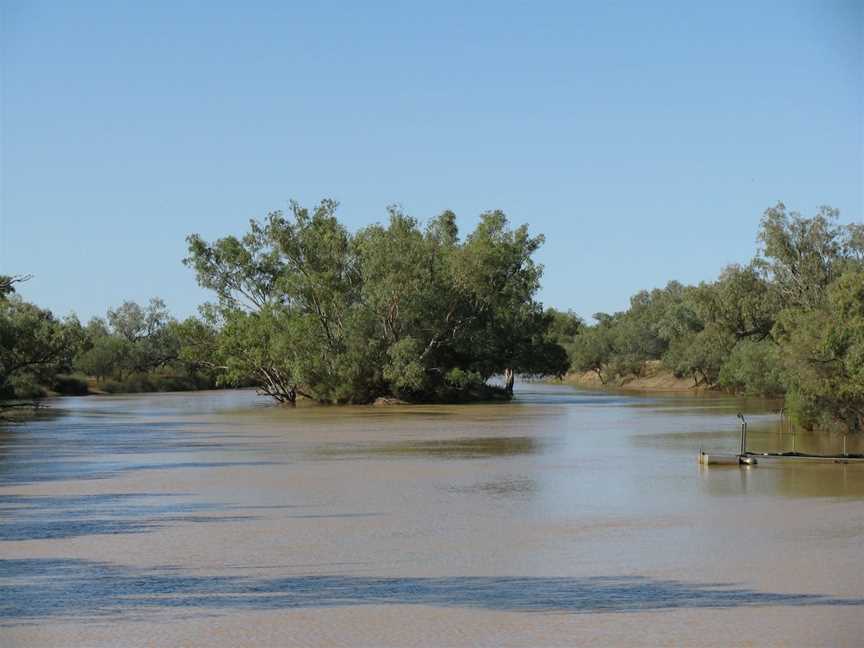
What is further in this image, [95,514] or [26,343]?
[26,343]

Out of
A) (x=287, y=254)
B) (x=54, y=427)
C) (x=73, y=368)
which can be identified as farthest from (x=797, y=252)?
(x=73, y=368)

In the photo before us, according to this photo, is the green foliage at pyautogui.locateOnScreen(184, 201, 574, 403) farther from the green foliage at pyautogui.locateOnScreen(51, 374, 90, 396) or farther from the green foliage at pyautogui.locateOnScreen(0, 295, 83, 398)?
the green foliage at pyautogui.locateOnScreen(51, 374, 90, 396)

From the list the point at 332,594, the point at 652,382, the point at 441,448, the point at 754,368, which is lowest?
the point at 332,594

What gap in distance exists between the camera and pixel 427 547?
15.6 m

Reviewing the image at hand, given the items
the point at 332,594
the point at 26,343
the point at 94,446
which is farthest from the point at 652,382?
the point at 332,594

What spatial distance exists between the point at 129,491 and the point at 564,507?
29.0ft

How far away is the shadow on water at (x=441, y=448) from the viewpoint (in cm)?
3025

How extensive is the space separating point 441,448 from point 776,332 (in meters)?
14.2

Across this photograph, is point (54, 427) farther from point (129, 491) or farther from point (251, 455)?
point (129, 491)

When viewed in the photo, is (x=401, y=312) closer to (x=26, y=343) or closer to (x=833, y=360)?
(x=26, y=343)

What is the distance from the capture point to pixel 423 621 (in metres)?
11.4

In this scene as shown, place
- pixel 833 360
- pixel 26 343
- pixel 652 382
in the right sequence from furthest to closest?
pixel 652 382 < pixel 26 343 < pixel 833 360

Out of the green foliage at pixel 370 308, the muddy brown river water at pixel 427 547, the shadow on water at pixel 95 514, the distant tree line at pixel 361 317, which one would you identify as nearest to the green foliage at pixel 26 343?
the distant tree line at pixel 361 317

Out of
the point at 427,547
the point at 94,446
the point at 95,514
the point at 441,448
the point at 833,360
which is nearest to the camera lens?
the point at 427,547
